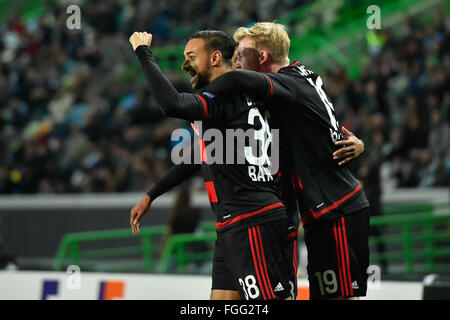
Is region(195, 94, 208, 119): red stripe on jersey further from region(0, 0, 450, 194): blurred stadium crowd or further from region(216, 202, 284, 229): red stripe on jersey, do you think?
region(0, 0, 450, 194): blurred stadium crowd

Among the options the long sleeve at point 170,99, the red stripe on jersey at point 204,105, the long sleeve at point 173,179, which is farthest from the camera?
the long sleeve at point 173,179

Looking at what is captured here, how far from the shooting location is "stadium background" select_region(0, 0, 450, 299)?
1034 cm

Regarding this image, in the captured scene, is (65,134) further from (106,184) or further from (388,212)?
(388,212)

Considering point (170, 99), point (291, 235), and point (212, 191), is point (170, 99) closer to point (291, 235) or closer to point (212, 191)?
point (212, 191)

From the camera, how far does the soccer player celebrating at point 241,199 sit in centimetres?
411

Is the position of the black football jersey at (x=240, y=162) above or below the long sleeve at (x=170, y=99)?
below

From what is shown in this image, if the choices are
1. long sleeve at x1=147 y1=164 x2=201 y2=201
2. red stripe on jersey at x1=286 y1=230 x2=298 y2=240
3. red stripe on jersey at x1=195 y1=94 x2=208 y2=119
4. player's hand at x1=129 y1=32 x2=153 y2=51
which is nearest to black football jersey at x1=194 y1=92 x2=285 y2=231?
red stripe on jersey at x1=195 y1=94 x2=208 y2=119

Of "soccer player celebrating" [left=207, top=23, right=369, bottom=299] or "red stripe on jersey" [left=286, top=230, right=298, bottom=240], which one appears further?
"red stripe on jersey" [left=286, top=230, right=298, bottom=240]

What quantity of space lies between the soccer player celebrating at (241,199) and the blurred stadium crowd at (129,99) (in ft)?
19.4

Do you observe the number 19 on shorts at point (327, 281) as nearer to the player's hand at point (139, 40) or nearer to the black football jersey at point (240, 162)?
the black football jersey at point (240, 162)

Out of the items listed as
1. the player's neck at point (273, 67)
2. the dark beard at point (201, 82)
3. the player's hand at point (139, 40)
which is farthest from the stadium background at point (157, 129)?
the player's hand at point (139, 40)

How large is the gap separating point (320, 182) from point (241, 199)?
466mm

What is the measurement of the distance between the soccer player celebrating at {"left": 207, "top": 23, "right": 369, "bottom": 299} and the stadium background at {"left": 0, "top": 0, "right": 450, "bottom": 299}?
7.37ft

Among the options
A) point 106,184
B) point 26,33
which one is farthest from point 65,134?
point 26,33
